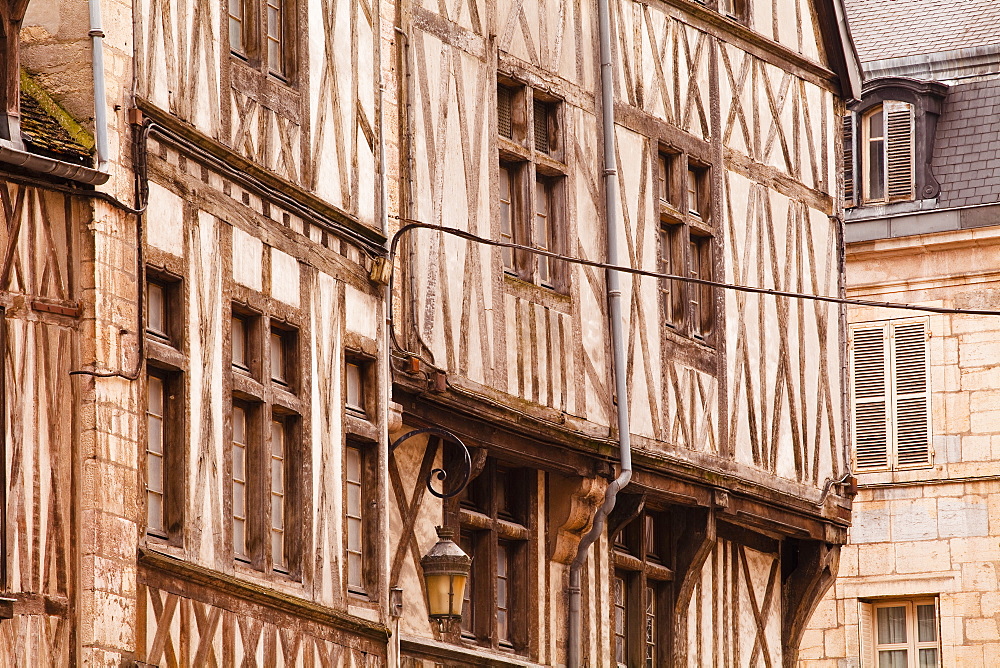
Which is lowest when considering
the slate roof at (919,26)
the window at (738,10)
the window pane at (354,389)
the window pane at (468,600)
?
the window pane at (468,600)

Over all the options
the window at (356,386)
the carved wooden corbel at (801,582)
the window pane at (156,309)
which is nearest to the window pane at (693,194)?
the carved wooden corbel at (801,582)

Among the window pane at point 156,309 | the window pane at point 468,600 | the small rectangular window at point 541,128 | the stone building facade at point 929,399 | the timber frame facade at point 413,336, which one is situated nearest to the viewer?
the timber frame facade at point 413,336

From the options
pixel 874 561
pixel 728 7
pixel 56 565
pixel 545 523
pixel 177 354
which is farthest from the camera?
pixel 874 561

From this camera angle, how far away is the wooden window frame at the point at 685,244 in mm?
18234

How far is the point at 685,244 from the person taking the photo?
18.4 meters

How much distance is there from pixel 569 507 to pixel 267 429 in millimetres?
4139

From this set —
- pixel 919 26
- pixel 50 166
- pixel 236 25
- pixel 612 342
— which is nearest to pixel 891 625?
pixel 919 26

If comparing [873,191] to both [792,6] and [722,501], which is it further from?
[722,501]

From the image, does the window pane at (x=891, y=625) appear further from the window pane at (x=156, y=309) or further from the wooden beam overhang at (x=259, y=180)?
the window pane at (x=156, y=309)

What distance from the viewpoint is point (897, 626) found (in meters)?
23.7

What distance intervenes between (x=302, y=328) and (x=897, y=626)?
11594mm

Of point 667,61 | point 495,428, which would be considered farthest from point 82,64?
point 667,61

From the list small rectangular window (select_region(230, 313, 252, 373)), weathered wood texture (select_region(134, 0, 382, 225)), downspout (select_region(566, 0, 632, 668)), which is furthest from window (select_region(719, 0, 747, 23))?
small rectangular window (select_region(230, 313, 252, 373))

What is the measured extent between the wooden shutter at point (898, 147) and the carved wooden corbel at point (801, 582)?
5.86m
